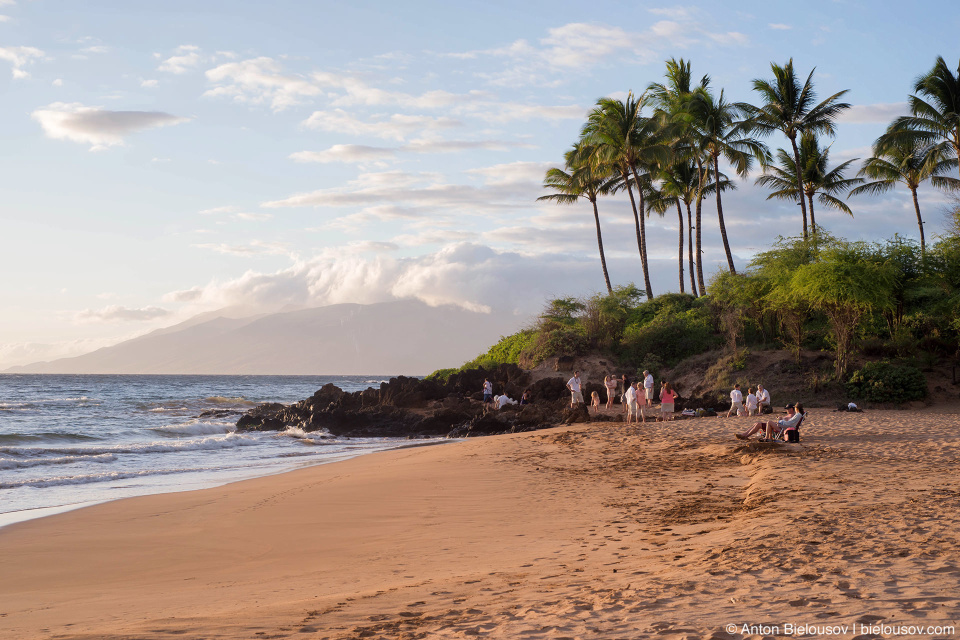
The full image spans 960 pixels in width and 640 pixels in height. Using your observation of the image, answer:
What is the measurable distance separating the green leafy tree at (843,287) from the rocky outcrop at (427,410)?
8838mm

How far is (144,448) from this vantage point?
21.3m

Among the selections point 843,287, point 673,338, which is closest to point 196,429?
point 673,338

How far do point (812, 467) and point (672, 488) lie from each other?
2.54m

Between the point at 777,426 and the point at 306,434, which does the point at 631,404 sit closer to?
the point at 777,426

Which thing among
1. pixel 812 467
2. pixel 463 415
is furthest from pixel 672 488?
pixel 463 415

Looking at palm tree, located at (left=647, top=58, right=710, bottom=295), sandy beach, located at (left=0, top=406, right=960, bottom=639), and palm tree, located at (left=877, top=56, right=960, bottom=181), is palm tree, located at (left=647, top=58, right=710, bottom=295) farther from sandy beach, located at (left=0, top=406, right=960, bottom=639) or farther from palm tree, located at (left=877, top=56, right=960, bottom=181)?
sandy beach, located at (left=0, top=406, right=960, bottom=639)

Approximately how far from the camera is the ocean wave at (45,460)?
17188mm

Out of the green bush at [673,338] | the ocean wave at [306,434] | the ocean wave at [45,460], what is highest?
the green bush at [673,338]

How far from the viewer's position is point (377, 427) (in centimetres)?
2748

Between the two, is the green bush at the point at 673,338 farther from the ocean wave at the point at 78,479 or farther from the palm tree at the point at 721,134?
the ocean wave at the point at 78,479

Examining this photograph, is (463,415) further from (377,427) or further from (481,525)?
(481,525)

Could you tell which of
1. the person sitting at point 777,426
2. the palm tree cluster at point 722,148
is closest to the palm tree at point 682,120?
the palm tree cluster at point 722,148

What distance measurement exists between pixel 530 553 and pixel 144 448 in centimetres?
1803

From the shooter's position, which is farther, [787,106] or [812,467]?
[787,106]
